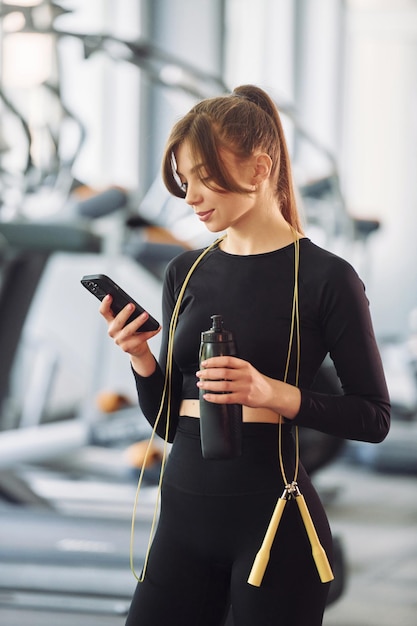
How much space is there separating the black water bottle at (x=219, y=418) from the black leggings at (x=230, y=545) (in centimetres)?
6

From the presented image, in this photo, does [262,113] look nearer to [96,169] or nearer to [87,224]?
[87,224]

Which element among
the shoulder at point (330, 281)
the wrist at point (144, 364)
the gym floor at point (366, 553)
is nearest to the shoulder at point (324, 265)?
the shoulder at point (330, 281)

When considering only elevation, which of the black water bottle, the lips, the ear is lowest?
the black water bottle

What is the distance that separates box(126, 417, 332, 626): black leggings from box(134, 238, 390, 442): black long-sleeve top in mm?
79

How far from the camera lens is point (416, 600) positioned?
97.5 inches

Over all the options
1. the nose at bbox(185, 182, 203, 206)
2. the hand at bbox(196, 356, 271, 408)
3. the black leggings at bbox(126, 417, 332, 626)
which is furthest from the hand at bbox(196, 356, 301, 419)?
the nose at bbox(185, 182, 203, 206)

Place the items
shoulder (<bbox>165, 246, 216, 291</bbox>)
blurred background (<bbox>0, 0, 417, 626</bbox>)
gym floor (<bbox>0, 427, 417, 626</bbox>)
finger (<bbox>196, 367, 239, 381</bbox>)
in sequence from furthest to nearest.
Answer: blurred background (<bbox>0, 0, 417, 626</bbox>) → gym floor (<bbox>0, 427, 417, 626</bbox>) → shoulder (<bbox>165, 246, 216, 291</bbox>) → finger (<bbox>196, 367, 239, 381</bbox>)

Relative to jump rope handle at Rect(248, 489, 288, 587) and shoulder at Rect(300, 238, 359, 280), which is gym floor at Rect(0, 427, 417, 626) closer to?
jump rope handle at Rect(248, 489, 288, 587)

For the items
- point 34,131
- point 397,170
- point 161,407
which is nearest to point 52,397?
point 34,131

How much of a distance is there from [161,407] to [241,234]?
241 millimetres

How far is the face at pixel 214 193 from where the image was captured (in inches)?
39.9

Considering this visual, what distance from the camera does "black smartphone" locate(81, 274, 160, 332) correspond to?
1019 mm

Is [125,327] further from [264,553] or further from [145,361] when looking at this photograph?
[264,553]

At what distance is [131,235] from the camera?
3463mm
